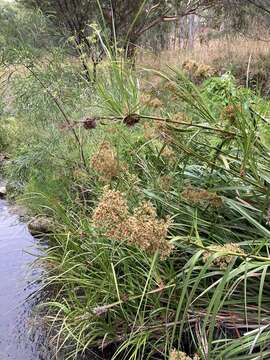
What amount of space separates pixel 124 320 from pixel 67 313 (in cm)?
37

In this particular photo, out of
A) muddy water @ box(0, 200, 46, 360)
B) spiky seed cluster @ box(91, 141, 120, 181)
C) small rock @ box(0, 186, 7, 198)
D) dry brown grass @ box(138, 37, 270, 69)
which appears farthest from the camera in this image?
dry brown grass @ box(138, 37, 270, 69)

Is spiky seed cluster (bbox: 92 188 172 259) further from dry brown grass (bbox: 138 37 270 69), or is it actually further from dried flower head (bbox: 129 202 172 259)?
dry brown grass (bbox: 138 37 270 69)

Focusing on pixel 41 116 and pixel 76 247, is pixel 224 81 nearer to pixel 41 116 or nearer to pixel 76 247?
pixel 76 247

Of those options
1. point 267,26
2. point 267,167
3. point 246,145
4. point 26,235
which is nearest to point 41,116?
point 26,235

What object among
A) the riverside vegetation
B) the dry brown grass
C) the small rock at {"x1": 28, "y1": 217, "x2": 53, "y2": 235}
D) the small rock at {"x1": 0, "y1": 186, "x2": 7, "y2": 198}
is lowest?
the small rock at {"x1": 0, "y1": 186, "x2": 7, "y2": 198}

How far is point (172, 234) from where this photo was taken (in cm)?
266

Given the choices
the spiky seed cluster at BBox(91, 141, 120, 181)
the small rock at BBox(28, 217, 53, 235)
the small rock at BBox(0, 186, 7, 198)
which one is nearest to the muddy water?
the small rock at BBox(28, 217, 53, 235)

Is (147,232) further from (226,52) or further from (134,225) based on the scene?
(226,52)

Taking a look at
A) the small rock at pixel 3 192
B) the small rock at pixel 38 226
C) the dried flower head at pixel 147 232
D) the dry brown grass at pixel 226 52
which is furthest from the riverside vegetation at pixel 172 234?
the dry brown grass at pixel 226 52

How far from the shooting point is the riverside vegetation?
6.51 ft

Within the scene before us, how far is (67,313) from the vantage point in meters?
3.00

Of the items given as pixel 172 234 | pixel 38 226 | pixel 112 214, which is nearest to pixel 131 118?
pixel 112 214

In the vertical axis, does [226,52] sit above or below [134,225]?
below

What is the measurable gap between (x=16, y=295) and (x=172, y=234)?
1.75 m
